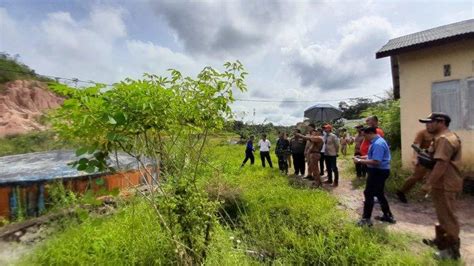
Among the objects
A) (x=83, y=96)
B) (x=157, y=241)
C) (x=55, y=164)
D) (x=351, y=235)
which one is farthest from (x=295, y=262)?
(x=55, y=164)

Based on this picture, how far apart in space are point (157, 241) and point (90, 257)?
2.77ft

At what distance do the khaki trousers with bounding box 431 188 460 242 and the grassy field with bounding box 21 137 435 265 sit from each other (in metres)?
0.41

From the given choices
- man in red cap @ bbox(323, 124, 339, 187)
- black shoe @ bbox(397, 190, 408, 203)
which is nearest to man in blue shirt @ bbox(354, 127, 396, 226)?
black shoe @ bbox(397, 190, 408, 203)

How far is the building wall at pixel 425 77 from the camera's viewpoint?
723cm

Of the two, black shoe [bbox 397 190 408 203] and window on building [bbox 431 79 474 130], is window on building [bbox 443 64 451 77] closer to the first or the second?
window on building [bbox 431 79 474 130]

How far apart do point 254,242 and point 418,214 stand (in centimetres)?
341

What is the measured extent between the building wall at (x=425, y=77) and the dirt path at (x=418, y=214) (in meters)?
1.46

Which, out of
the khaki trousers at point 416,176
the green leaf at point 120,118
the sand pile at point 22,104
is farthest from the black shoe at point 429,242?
the sand pile at point 22,104

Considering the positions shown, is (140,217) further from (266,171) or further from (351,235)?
(266,171)

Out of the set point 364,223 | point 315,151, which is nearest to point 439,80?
point 315,151

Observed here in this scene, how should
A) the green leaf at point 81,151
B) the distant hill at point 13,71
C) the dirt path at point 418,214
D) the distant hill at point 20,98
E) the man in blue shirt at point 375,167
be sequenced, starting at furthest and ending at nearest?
1. the distant hill at point 13,71
2. the distant hill at point 20,98
3. the man in blue shirt at point 375,167
4. the dirt path at point 418,214
5. the green leaf at point 81,151

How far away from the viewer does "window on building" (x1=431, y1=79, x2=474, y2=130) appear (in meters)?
7.25

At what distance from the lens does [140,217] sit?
16.9 feet

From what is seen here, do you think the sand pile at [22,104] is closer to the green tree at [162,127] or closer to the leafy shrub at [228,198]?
the leafy shrub at [228,198]
